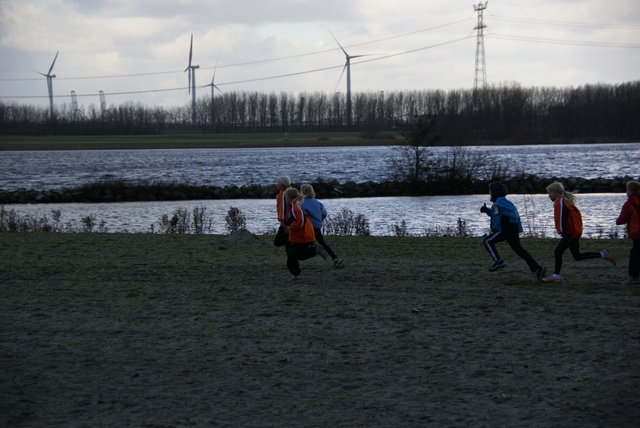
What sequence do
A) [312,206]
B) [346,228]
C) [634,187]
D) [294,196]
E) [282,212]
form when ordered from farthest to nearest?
[346,228], [312,206], [282,212], [294,196], [634,187]

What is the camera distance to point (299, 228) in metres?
10.9

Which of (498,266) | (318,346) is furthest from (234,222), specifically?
(318,346)

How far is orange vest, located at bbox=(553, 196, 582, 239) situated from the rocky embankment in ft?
104

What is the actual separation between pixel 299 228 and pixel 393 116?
16213 centimetres

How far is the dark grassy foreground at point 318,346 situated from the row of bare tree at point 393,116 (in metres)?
99.8

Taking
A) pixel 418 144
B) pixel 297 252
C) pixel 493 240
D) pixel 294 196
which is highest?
pixel 418 144

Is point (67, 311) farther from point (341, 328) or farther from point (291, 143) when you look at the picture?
point (291, 143)

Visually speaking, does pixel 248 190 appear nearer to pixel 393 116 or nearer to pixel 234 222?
pixel 234 222

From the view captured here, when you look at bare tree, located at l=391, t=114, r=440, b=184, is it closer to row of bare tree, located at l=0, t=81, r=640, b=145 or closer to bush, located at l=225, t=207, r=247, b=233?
bush, located at l=225, t=207, r=247, b=233

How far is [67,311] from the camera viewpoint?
8.99 metres

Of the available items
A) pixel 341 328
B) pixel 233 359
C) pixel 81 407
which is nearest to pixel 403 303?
pixel 341 328

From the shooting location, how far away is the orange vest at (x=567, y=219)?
1038 centimetres

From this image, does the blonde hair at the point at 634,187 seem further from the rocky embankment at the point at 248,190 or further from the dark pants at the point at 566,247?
the rocky embankment at the point at 248,190

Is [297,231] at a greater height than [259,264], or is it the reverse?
[297,231]
